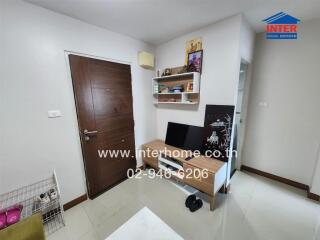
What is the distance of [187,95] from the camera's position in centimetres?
239

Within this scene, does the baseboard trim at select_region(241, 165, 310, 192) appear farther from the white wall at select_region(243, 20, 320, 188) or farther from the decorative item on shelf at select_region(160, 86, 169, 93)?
the decorative item on shelf at select_region(160, 86, 169, 93)

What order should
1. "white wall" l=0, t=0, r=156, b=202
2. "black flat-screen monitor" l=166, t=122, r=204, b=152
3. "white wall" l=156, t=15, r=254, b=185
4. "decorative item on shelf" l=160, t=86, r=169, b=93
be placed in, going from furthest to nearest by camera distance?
1. "decorative item on shelf" l=160, t=86, r=169, b=93
2. "black flat-screen monitor" l=166, t=122, r=204, b=152
3. "white wall" l=156, t=15, r=254, b=185
4. "white wall" l=0, t=0, r=156, b=202

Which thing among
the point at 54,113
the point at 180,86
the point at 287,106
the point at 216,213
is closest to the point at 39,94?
the point at 54,113

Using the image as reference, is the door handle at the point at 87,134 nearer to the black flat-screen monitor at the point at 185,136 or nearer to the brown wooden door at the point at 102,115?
the brown wooden door at the point at 102,115

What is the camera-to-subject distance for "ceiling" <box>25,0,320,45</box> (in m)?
1.49

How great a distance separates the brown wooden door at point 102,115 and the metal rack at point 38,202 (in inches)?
16.8

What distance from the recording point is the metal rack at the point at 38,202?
59.7 inches

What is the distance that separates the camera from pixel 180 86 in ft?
7.80

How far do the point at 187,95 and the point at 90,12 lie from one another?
1731mm

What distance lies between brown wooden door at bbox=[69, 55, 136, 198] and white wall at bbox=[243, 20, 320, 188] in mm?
2263

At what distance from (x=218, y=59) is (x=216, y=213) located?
2077mm

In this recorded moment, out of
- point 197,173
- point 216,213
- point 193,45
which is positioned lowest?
point 216,213

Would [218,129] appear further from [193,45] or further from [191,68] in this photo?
[193,45]

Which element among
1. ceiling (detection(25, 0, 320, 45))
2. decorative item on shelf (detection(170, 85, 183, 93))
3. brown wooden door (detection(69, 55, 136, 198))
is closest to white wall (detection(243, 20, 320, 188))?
ceiling (detection(25, 0, 320, 45))
